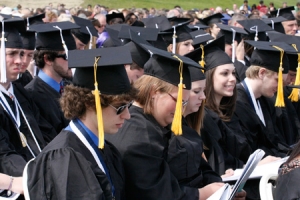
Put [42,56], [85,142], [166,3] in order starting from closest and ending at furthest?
1. [85,142]
2. [42,56]
3. [166,3]

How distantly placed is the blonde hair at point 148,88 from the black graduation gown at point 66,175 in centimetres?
78

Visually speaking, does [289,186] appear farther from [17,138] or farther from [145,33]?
[145,33]

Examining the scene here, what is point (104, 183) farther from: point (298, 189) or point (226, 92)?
point (226, 92)

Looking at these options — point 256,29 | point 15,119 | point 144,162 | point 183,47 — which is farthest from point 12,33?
point 256,29

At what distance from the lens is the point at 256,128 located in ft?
18.5

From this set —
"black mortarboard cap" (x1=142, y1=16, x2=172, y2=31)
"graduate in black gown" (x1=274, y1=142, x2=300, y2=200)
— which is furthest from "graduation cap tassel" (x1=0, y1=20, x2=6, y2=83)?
"black mortarboard cap" (x1=142, y1=16, x2=172, y2=31)

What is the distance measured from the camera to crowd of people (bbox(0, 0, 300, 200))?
2.94 metres

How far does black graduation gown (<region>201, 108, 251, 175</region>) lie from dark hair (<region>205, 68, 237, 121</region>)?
0.10 m

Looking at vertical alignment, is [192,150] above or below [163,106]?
below

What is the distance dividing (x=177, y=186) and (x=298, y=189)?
89cm

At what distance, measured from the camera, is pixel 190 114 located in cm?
436

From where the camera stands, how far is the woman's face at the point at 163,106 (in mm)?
3555

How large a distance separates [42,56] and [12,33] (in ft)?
2.24

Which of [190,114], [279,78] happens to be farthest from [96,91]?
[279,78]
